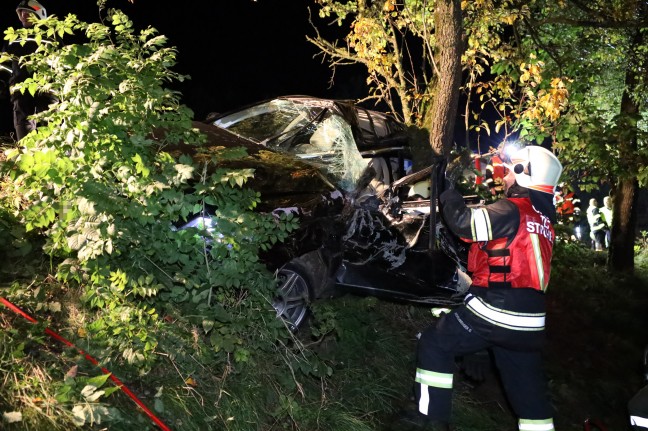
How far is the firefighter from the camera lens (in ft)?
12.0

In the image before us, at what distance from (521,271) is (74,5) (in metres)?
14.3

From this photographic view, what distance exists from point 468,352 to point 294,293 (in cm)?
136

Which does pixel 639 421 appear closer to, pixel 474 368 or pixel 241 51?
pixel 474 368

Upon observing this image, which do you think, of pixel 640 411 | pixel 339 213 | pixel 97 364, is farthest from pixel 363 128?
pixel 97 364

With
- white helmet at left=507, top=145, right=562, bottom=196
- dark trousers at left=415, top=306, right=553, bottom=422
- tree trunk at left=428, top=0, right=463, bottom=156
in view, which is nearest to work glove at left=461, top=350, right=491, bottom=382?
dark trousers at left=415, top=306, right=553, bottom=422

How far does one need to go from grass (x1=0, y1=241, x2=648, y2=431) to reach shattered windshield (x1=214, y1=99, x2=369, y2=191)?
114 centimetres

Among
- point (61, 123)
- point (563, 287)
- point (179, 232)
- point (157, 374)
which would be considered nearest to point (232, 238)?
point (179, 232)

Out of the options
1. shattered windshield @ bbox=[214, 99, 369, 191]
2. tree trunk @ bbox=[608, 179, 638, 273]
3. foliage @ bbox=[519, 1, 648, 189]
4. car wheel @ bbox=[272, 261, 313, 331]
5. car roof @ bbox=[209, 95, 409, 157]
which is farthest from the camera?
tree trunk @ bbox=[608, 179, 638, 273]

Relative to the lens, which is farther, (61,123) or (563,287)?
(563,287)

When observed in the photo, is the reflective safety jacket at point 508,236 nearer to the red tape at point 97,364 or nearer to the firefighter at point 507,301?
the firefighter at point 507,301

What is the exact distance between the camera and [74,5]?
1469 centimetres

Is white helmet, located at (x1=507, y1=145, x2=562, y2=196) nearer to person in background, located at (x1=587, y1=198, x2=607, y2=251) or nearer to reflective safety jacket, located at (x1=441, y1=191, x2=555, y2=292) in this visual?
reflective safety jacket, located at (x1=441, y1=191, x2=555, y2=292)

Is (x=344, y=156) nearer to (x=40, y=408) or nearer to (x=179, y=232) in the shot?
(x=179, y=232)

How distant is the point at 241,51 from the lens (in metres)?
21.3
